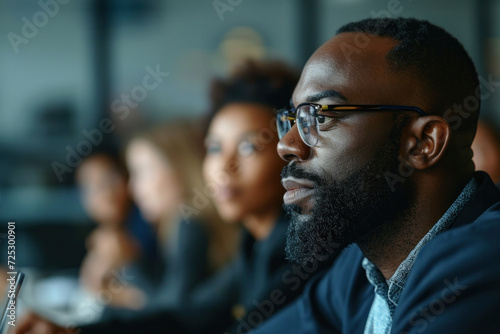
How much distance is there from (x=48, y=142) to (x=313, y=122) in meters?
2.53

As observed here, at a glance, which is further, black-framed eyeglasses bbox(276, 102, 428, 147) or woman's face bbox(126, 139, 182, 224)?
woman's face bbox(126, 139, 182, 224)

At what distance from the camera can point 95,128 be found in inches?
118

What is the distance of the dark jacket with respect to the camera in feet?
4.73

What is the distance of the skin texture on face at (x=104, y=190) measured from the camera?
237 centimetres

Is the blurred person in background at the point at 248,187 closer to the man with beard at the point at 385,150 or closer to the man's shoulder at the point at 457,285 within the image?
the man with beard at the point at 385,150

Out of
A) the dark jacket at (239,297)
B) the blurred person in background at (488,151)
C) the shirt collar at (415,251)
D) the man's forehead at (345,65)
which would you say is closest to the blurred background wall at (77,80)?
the dark jacket at (239,297)

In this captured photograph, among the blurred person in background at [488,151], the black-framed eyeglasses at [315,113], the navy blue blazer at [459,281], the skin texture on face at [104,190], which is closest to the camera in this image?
the navy blue blazer at [459,281]

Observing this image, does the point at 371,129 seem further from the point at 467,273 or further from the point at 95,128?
the point at 95,128

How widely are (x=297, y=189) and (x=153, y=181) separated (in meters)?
1.40

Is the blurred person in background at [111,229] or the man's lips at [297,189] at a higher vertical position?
the man's lips at [297,189]

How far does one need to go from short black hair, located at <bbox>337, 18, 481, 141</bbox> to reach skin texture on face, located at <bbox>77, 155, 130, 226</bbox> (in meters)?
1.63

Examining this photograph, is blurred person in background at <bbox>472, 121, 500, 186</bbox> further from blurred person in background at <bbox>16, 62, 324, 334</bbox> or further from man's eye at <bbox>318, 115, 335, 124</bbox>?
man's eye at <bbox>318, 115, 335, 124</bbox>

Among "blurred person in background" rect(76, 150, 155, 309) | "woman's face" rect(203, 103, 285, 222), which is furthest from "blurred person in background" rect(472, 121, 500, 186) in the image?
"blurred person in background" rect(76, 150, 155, 309)

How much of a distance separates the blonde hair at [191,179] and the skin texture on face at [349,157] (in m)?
1.08
